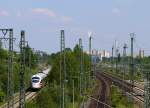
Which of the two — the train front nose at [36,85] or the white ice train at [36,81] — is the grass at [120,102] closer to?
the white ice train at [36,81]

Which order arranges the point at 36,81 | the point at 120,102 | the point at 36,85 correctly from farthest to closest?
the point at 36,85, the point at 36,81, the point at 120,102

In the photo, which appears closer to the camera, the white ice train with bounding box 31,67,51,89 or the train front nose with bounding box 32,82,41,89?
the white ice train with bounding box 31,67,51,89

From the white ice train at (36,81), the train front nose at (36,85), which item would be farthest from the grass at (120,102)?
the train front nose at (36,85)

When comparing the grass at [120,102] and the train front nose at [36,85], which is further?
the train front nose at [36,85]

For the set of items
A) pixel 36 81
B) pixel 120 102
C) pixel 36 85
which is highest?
pixel 36 81

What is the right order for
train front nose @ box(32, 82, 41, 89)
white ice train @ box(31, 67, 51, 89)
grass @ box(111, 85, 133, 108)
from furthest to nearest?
train front nose @ box(32, 82, 41, 89) → white ice train @ box(31, 67, 51, 89) → grass @ box(111, 85, 133, 108)

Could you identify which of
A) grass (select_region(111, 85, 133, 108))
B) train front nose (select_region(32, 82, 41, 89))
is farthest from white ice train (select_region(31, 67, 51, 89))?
grass (select_region(111, 85, 133, 108))

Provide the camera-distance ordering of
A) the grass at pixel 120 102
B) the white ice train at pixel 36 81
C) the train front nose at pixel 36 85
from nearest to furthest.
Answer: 1. the grass at pixel 120 102
2. the white ice train at pixel 36 81
3. the train front nose at pixel 36 85

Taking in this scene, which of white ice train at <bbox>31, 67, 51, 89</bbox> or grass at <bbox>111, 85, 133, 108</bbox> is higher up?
white ice train at <bbox>31, 67, 51, 89</bbox>

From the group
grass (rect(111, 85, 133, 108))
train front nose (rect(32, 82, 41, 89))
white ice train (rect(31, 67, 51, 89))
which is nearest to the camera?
grass (rect(111, 85, 133, 108))

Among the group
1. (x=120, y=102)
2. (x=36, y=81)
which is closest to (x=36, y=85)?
(x=36, y=81)

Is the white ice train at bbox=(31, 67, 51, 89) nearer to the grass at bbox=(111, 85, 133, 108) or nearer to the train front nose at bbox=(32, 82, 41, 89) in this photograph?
the train front nose at bbox=(32, 82, 41, 89)

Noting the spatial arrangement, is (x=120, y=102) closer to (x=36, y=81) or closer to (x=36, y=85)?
(x=36, y=81)

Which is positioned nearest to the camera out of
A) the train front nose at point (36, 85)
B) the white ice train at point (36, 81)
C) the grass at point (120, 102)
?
the grass at point (120, 102)
